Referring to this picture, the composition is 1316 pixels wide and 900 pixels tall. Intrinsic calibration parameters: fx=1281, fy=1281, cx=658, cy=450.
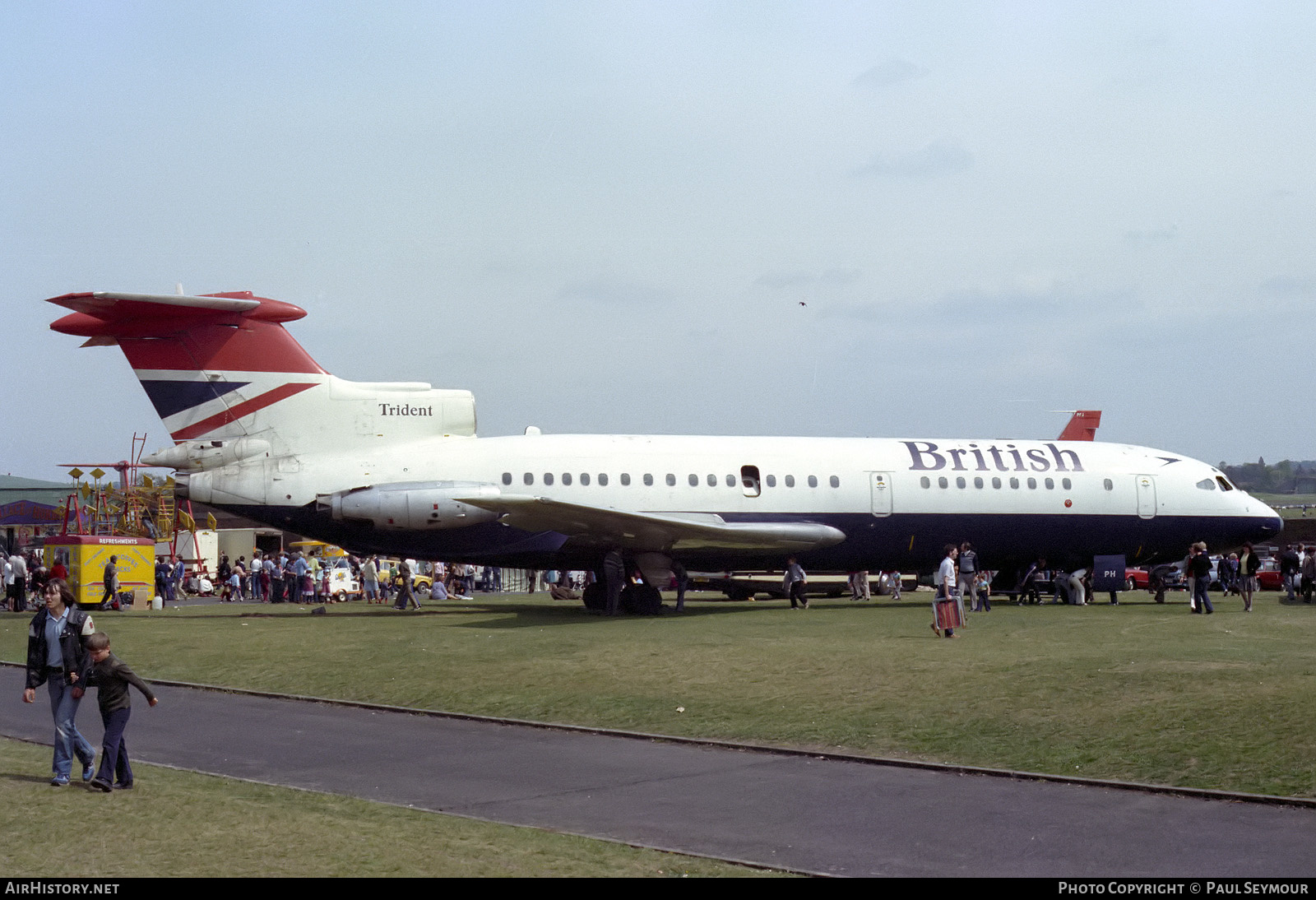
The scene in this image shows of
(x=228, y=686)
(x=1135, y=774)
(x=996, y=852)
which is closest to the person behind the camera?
(x=996, y=852)

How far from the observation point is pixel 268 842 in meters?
9.38

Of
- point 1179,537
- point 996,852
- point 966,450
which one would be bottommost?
point 996,852

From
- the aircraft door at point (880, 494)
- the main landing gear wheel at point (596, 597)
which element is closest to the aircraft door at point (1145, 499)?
the aircraft door at point (880, 494)

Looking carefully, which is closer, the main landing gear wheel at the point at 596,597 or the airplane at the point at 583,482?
the airplane at the point at 583,482

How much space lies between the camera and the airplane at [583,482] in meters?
28.2

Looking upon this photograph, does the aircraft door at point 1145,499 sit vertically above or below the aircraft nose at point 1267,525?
above

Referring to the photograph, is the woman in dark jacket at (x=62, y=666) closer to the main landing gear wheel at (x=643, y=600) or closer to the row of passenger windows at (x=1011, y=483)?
the main landing gear wheel at (x=643, y=600)

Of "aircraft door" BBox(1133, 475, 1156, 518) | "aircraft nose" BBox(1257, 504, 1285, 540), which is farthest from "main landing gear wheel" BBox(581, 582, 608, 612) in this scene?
"aircraft nose" BBox(1257, 504, 1285, 540)

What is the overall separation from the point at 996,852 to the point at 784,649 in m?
11.1

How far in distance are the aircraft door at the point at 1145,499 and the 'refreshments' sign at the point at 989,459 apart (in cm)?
161

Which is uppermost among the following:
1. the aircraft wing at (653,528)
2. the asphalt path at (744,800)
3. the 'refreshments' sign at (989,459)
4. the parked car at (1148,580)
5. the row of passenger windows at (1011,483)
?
the 'refreshments' sign at (989,459)

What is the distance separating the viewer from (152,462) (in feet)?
94.9
